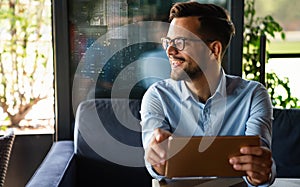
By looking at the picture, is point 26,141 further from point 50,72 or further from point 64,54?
point 64,54

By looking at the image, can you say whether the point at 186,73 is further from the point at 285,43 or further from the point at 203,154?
the point at 285,43

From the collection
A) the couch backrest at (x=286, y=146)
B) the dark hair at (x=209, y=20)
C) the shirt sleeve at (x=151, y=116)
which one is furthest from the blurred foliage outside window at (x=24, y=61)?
the couch backrest at (x=286, y=146)

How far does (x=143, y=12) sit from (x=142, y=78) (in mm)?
377

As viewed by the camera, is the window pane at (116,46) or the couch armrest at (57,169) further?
the window pane at (116,46)

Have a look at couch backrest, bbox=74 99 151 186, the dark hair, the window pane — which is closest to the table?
the dark hair

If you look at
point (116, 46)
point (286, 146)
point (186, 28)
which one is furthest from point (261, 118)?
point (116, 46)

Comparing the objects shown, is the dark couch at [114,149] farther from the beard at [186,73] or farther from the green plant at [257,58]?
the beard at [186,73]

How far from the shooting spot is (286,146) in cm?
221

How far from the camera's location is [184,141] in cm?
110

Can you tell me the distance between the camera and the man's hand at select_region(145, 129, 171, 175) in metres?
1.23

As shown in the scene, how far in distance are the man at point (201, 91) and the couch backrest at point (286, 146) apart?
68cm

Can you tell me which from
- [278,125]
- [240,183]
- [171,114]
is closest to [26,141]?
[171,114]

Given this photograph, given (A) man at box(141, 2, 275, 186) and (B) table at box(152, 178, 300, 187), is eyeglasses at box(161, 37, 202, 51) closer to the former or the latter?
(A) man at box(141, 2, 275, 186)

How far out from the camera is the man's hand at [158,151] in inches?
48.4
